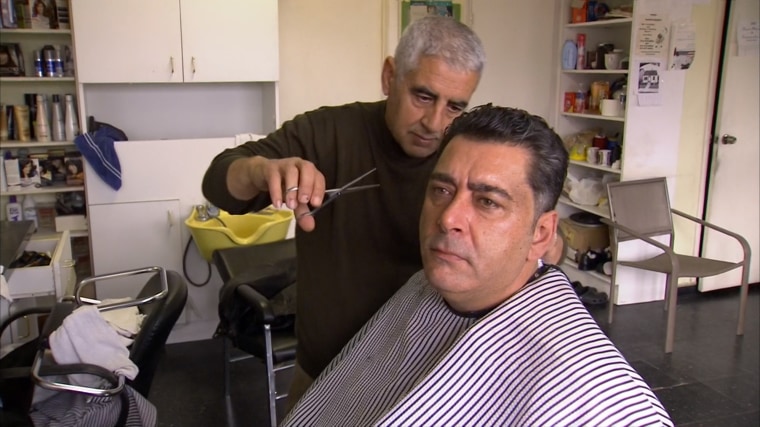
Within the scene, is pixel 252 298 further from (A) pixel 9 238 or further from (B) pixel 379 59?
(B) pixel 379 59

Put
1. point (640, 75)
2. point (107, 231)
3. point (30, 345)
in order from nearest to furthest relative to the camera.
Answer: point (30, 345) → point (107, 231) → point (640, 75)

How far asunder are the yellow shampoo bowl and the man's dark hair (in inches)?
73.0

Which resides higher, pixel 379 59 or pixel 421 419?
pixel 379 59

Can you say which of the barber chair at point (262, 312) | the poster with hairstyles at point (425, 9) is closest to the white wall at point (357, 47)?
the poster with hairstyles at point (425, 9)

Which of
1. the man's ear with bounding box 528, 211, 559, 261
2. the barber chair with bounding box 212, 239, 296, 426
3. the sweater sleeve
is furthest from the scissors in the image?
the barber chair with bounding box 212, 239, 296, 426

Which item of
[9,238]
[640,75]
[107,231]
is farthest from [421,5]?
[9,238]

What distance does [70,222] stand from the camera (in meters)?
3.13

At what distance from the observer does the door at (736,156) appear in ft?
11.4

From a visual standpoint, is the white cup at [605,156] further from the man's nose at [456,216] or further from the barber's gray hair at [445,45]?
the man's nose at [456,216]

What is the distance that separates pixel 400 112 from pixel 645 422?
0.74 m

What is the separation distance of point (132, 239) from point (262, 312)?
118 cm

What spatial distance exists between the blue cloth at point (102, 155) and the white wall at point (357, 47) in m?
0.93

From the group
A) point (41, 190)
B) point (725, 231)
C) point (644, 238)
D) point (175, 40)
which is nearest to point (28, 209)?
point (41, 190)

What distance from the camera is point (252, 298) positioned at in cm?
219
